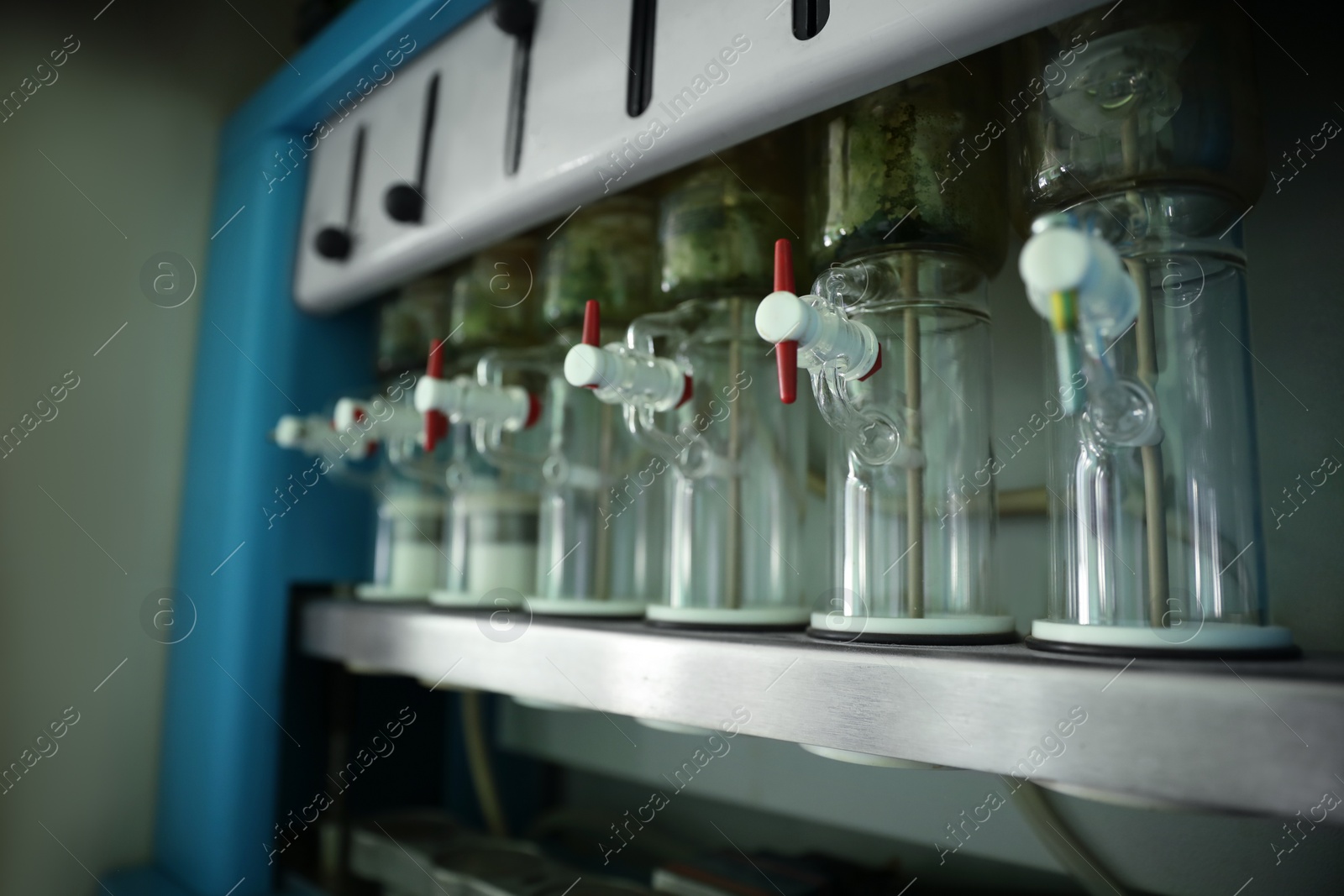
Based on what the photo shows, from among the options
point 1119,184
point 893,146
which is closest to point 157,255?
point 893,146

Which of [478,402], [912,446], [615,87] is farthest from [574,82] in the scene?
[912,446]

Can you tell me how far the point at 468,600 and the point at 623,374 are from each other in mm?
352

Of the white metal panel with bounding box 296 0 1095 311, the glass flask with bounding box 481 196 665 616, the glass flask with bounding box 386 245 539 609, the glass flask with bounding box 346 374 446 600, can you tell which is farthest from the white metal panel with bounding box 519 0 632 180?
the glass flask with bounding box 346 374 446 600

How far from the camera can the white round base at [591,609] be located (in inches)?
28.8

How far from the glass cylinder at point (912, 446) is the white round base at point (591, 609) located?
0.70ft

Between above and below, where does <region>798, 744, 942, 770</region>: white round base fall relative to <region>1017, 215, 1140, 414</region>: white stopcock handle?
below

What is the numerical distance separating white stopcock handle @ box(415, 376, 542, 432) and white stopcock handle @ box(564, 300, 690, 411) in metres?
0.17

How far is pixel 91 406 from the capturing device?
1065 mm

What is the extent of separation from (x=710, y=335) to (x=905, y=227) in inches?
7.7

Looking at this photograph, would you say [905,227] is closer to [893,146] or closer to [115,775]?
[893,146]

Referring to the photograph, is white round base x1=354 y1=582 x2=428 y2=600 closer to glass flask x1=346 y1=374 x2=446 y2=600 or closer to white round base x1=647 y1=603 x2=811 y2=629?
glass flask x1=346 y1=374 x2=446 y2=600

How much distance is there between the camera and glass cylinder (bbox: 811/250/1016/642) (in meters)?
0.55

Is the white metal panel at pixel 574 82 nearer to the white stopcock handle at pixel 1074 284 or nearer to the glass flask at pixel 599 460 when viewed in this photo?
the glass flask at pixel 599 460

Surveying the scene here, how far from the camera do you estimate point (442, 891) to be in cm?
84
